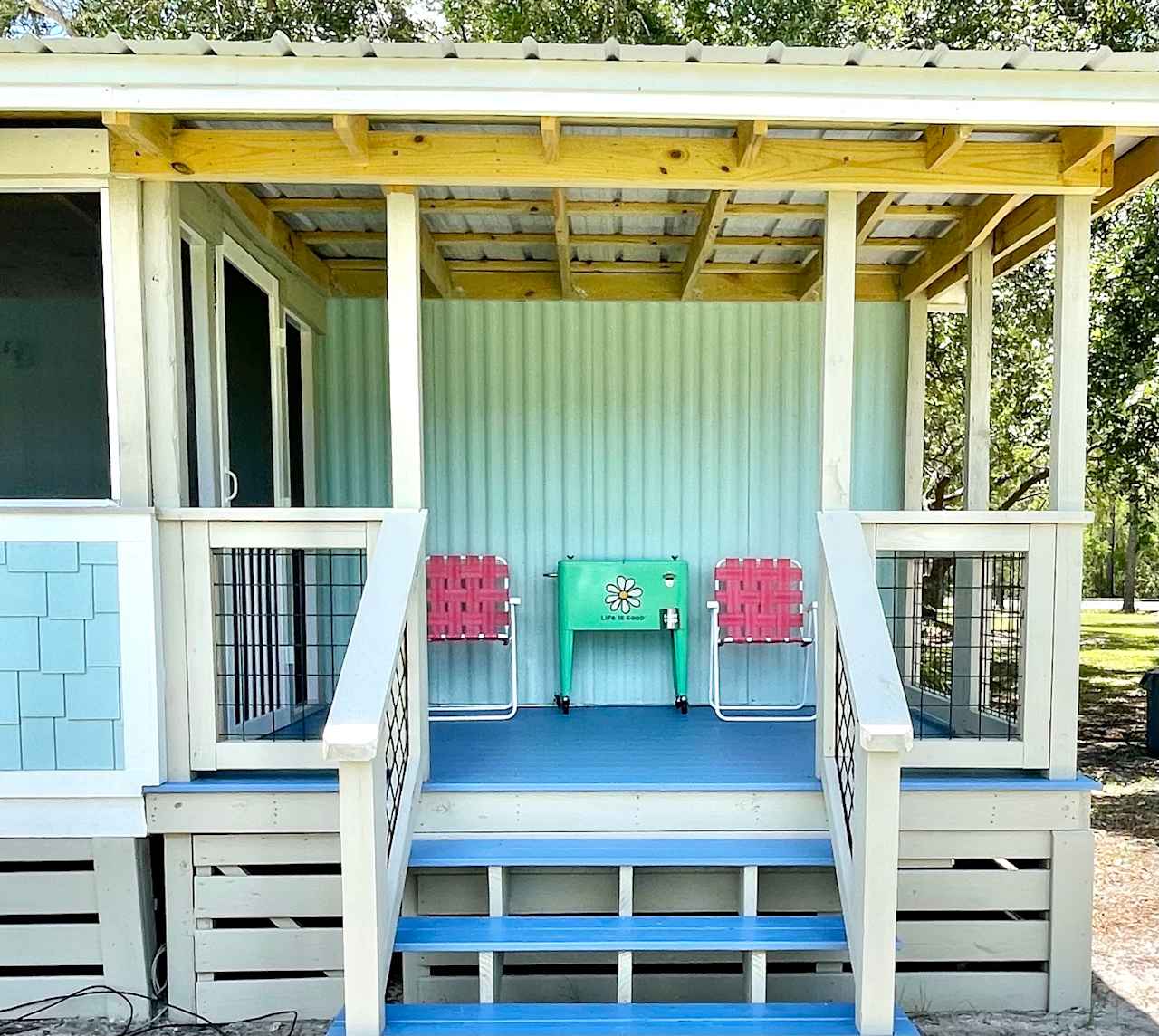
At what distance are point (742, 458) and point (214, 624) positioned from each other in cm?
277

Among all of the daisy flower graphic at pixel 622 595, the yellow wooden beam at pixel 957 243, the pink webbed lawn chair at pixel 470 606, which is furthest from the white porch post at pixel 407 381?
the yellow wooden beam at pixel 957 243

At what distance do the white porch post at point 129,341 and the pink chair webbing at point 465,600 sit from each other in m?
1.63

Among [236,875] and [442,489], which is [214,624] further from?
[442,489]

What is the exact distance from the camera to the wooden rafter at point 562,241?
11.6 ft

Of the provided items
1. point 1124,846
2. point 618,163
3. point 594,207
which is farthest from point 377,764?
point 1124,846

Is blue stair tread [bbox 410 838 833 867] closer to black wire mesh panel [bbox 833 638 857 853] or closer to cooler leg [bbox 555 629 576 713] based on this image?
black wire mesh panel [bbox 833 638 857 853]

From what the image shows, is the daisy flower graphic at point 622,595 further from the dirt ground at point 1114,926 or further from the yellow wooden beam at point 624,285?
the dirt ground at point 1114,926

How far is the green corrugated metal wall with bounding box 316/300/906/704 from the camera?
467cm

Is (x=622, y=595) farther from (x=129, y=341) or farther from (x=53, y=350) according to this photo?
(x=53, y=350)

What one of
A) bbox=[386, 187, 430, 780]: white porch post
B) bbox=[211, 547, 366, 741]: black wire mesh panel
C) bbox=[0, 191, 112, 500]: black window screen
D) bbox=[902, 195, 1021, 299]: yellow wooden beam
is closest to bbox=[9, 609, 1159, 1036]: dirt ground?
bbox=[211, 547, 366, 741]: black wire mesh panel

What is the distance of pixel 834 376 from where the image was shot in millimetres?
3047

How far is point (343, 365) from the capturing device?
470 cm

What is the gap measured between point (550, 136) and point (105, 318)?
1.60m

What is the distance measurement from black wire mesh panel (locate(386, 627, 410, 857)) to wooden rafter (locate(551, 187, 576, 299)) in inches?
70.7
